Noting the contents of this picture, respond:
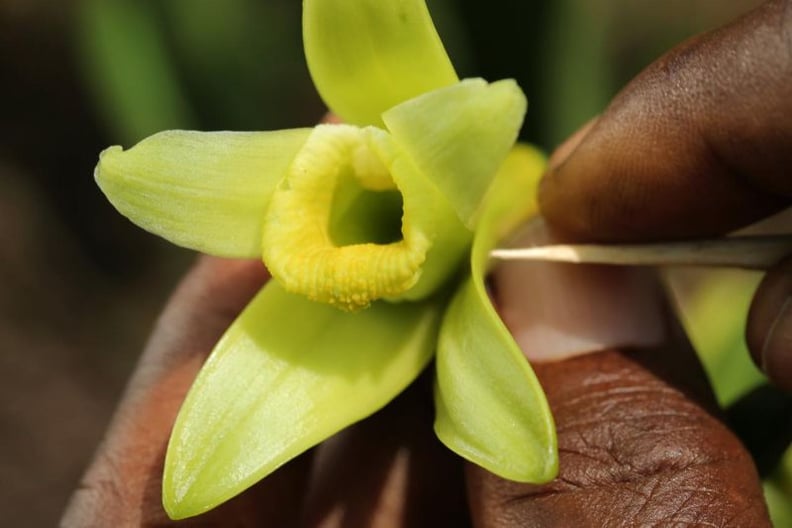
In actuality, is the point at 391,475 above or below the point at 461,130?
below

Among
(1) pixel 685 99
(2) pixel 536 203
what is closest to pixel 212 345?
(2) pixel 536 203

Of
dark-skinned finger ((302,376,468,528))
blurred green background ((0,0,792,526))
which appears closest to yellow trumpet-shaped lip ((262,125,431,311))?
dark-skinned finger ((302,376,468,528))

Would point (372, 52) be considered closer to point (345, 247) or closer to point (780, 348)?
point (345, 247)

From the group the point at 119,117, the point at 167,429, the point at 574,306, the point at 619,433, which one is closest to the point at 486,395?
the point at 619,433

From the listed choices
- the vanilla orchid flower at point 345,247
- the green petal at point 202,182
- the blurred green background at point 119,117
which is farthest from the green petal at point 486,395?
the blurred green background at point 119,117

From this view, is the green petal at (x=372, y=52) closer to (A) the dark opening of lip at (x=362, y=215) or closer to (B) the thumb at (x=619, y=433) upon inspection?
(A) the dark opening of lip at (x=362, y=215)

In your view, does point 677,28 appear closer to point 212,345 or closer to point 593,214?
point 593,214
